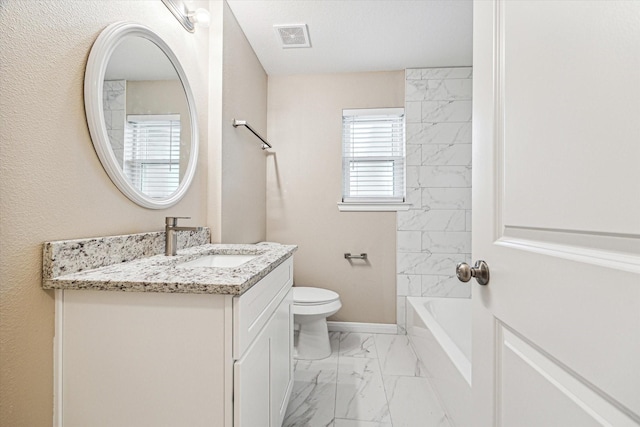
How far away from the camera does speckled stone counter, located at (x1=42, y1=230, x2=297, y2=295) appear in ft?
2.47

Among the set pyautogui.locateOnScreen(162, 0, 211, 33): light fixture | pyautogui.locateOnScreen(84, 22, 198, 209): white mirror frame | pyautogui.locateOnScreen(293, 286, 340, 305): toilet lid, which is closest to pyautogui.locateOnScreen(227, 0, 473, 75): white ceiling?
pyautogui.locateOnScreen(162, 0, 211, 33): light fixture

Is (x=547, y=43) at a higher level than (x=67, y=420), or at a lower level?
higher

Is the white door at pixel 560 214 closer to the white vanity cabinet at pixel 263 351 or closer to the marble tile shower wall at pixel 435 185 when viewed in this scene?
the white vanity cabinet at pixel 263 351

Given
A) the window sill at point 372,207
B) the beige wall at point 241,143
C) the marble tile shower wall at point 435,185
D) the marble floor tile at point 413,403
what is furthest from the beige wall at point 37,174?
the marble tile shower wall at point 435,185

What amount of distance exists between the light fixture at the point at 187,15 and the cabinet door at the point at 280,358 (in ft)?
4.79

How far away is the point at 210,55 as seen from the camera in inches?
67.1

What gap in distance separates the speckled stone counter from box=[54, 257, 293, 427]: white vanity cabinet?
32 millimetres

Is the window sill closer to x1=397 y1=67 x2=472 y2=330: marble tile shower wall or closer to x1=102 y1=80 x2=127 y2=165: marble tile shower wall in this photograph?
x1=397 y1=67 x2=472 y2=330: marble tile shower wall

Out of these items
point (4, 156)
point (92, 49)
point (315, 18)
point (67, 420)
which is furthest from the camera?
point (315, 18)

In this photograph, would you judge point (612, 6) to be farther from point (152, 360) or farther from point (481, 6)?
point (152, 360)

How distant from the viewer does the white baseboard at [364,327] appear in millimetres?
2518

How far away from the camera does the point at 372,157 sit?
264cm

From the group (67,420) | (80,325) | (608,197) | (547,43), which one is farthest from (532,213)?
(67,420)

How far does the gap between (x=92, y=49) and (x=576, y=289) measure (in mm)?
1377
